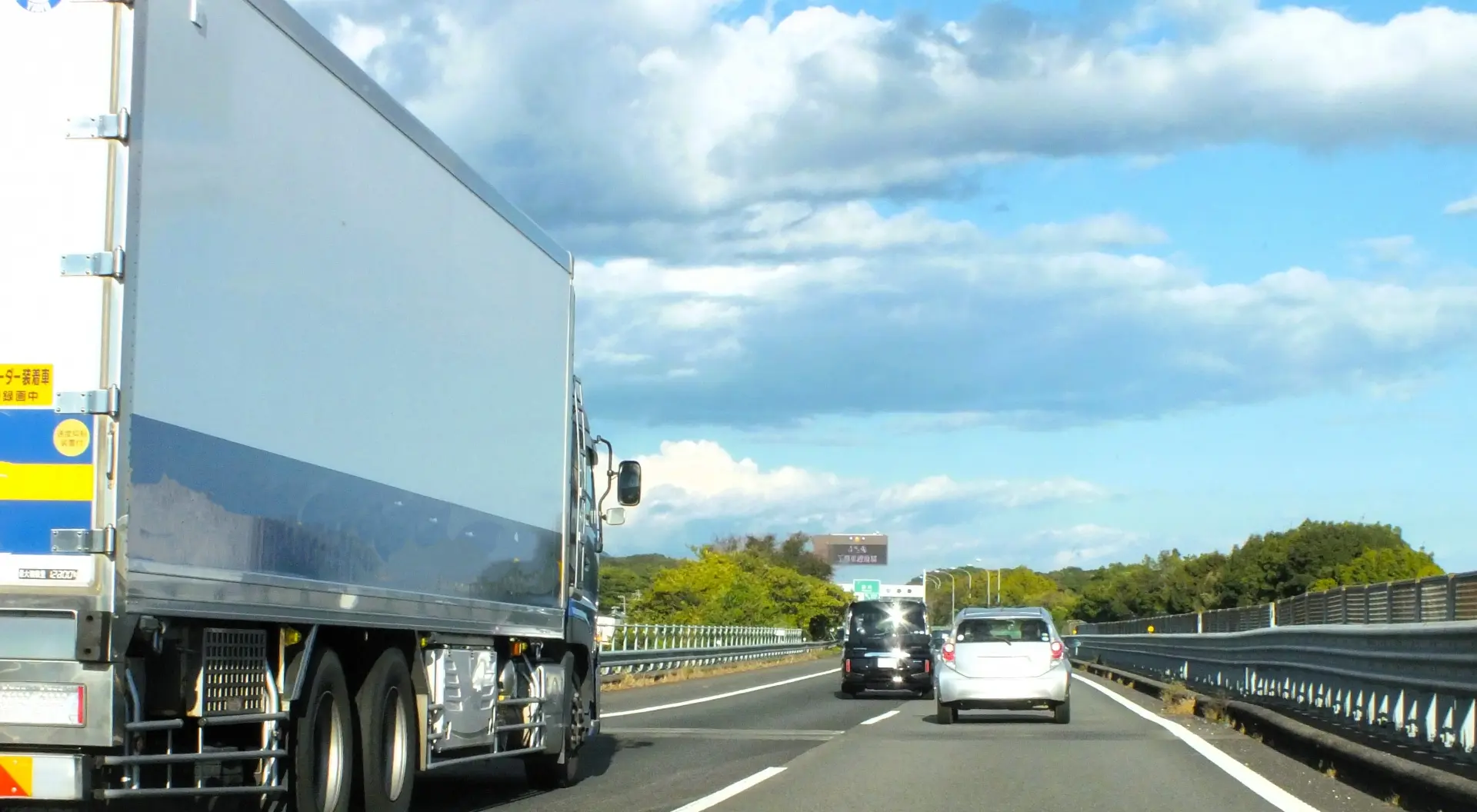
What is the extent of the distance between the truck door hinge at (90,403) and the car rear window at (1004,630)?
53.9 ft

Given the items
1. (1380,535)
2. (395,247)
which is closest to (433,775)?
(395,247)

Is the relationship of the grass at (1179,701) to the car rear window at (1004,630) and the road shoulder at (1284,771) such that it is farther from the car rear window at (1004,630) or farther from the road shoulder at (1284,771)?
the car rear window at (1004,630)

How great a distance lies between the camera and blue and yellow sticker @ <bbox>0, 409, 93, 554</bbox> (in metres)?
6.56

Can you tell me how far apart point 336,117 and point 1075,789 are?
7.41m

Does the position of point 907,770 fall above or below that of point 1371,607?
below

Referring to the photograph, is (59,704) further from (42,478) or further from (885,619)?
(885,619)

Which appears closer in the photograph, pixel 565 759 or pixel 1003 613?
pixel 565 759

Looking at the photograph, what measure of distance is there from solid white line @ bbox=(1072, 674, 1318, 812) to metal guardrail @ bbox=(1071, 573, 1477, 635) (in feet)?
6.20

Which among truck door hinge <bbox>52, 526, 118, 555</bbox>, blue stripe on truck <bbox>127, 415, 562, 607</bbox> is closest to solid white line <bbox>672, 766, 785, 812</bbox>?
blue stripe on truck <bbox>127, 415, 562, 607</bbox>

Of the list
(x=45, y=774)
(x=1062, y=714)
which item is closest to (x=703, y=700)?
(x=1062, y=714)

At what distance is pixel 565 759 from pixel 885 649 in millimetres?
18163

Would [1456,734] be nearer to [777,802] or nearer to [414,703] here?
[777,802]

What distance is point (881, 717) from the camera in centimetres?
2369

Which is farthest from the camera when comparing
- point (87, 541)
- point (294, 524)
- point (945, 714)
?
point (945, 714)
